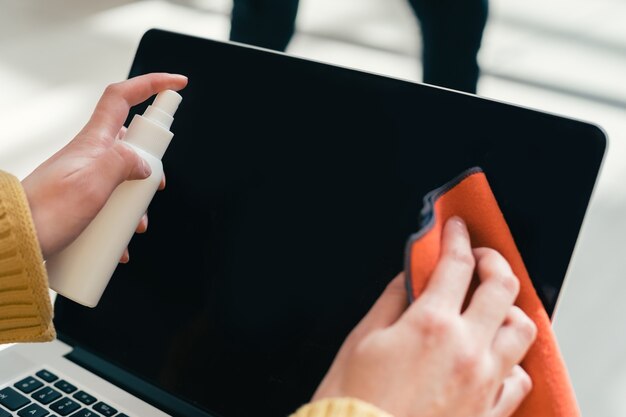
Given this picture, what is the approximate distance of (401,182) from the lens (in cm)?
42

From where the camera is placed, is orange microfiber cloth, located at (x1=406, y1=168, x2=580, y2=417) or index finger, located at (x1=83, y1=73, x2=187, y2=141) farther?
index finger, located at (x1=83, y1=73, x2=187, y2=141)

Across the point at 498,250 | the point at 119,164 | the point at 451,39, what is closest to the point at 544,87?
the point at 451,39

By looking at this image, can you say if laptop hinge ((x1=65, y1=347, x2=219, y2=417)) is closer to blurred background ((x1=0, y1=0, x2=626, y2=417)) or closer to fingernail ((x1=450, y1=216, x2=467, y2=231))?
fingernail ((x1=450, y1=216, x2=467, y2=231))

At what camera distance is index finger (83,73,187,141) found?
42cm

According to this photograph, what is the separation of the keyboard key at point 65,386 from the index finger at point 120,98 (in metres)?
0.19

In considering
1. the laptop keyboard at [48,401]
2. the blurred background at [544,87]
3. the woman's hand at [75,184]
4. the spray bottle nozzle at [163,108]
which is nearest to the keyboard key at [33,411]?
the laptop keyboard at [48,401]

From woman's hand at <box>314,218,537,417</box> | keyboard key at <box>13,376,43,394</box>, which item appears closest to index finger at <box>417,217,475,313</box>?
woman's hand at <box>314,218,537,417</box>

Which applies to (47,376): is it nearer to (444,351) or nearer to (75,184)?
(75,184)

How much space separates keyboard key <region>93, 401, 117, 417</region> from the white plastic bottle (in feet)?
0.28

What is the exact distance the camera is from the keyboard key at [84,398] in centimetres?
43

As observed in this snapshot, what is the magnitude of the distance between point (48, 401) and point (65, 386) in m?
0.02

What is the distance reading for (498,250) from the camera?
1.14 ft

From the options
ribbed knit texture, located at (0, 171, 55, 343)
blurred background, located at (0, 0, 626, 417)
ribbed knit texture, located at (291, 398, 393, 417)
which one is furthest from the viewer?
blurred background, located at (0, 0, 626, 417)

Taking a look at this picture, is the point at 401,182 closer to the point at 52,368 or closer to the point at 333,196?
the point at 333,196
